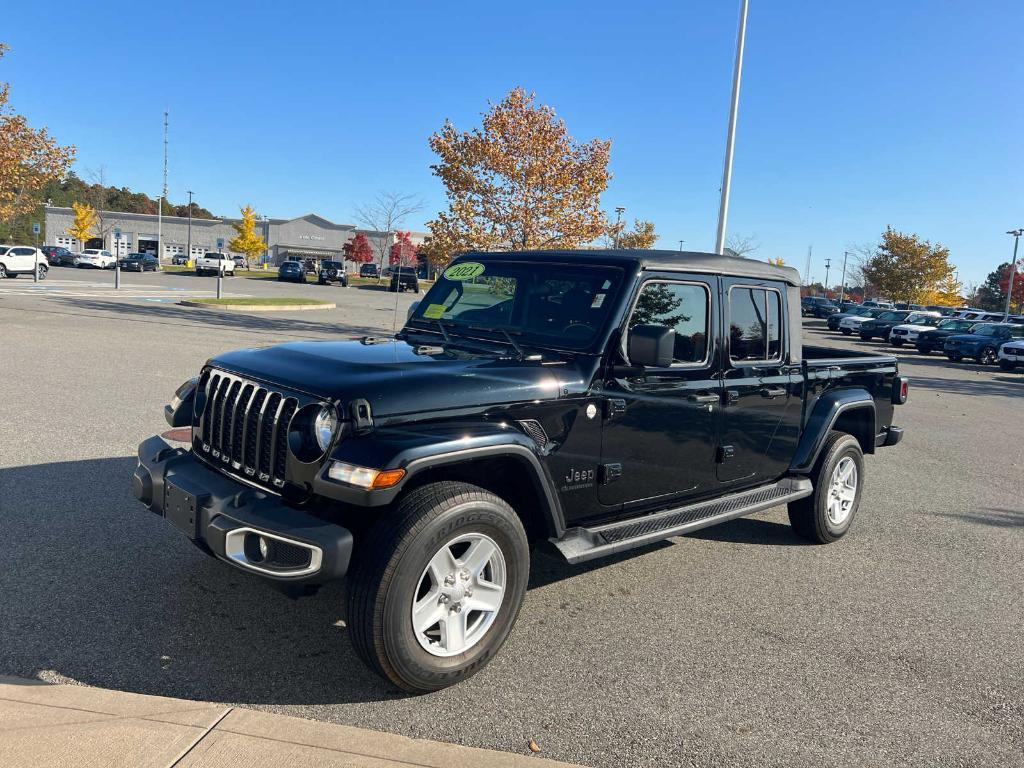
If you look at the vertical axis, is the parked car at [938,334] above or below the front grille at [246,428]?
above

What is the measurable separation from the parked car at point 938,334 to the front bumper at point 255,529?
32216 millimetres

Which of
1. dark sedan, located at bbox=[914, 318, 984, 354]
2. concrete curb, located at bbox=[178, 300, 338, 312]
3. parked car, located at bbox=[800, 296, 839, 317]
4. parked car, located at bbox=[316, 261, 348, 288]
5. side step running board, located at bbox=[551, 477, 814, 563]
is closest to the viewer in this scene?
side step running board, located at bbox=[551, 477, 814, 563]

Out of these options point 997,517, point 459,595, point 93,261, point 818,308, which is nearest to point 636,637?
point 459,595

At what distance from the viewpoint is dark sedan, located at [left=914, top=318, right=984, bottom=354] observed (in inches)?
1204

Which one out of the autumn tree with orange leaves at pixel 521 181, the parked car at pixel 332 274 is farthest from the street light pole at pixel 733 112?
the parked car at pixel 332 274

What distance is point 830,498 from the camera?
559 cm

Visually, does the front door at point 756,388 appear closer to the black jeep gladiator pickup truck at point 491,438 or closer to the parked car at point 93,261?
the black jeep gladiator pickup truck at point 491,438

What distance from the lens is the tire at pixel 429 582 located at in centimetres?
304

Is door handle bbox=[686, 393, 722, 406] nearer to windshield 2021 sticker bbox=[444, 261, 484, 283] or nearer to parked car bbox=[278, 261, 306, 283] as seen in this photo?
windshield 2021 sticker bbox=[444, 261, 484, 283]

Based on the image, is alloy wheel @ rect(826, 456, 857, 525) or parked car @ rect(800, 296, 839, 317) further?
parked car @ rect(800, 296, 839, 317)

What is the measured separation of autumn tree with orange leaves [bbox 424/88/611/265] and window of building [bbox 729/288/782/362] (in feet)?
52.2

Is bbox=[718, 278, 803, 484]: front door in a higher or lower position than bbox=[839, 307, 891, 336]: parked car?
lower

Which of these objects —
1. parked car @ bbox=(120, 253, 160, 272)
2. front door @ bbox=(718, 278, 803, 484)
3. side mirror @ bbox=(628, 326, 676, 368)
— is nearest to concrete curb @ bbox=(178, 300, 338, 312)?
front door @ bbox=(718, 278, 803, 484)

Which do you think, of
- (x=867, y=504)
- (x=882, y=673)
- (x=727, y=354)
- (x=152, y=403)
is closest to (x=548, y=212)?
(x=152, y=403)
